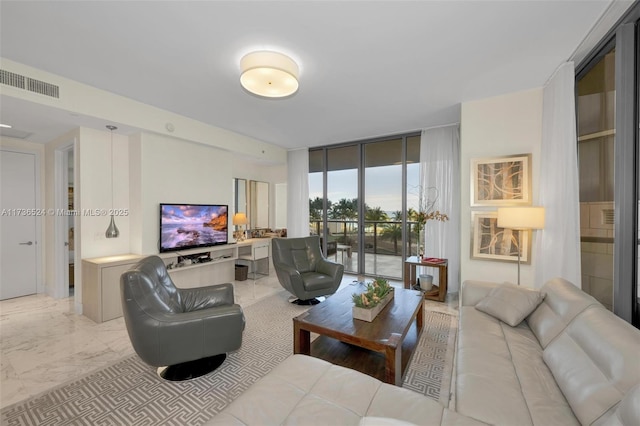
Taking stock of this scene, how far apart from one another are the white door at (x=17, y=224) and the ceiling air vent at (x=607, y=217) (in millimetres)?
7316

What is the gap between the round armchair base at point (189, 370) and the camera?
7.31ft

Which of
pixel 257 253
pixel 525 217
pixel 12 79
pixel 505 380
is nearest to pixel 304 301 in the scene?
pixel 257 253

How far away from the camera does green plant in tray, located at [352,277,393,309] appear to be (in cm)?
243

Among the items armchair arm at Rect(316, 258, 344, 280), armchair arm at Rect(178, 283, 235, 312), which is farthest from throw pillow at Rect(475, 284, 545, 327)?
armchair arm at Rect(178, 283, 235, 312)

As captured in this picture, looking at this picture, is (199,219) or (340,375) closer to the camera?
(340,375)

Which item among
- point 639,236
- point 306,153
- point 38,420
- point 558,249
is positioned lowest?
point 38,420

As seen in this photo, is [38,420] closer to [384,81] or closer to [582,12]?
[384,81]

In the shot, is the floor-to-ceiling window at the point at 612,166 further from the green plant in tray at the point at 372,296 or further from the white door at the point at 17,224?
the white door at the point at 17,224

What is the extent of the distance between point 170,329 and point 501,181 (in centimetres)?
379

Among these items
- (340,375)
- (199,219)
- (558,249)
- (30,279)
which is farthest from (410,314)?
(30,279)

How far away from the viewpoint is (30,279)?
4.36m

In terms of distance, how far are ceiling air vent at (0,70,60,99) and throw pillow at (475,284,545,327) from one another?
4.80 meters

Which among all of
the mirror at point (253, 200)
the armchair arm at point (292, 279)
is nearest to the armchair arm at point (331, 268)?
the armchair arm at point (292, 279)

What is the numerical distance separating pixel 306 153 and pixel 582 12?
4.61m
